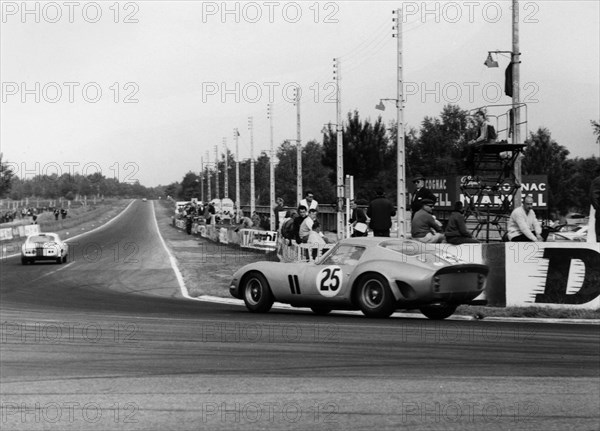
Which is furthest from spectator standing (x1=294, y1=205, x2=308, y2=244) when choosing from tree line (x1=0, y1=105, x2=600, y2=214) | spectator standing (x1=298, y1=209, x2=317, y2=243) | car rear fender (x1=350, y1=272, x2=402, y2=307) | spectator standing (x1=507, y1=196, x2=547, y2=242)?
tree line (x1=0, y1=105, x2=600, y2=214)

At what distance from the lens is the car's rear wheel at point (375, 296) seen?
42.3 feet

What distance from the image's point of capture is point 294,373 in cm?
920

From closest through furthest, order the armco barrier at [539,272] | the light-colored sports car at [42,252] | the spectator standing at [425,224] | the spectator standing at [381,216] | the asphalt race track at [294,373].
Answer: the asphalt race track at [294,373], the armco barrier at [539,272], the spectator standing at [425,224], the spectator standing at [381,216], the light-colored sports car at [42,252]

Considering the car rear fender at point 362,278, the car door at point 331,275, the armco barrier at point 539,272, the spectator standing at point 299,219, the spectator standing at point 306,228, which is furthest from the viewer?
the spectator standing at point 299,219

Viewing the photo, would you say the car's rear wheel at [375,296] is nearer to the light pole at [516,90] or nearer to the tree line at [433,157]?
the light pole at [516,90]

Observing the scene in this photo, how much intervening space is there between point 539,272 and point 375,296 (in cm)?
333

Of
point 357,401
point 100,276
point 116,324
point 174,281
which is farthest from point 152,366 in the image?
point 100,276

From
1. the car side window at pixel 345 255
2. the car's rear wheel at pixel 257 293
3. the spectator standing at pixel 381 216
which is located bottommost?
the car's rear wheel at pixel 257 293

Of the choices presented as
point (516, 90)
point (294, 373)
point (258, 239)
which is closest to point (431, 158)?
point (258, 239)

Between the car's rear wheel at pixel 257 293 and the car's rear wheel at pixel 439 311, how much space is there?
8.24 ft

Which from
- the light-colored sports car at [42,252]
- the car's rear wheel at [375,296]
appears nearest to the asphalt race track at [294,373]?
the car's rear wheel at [375,296]

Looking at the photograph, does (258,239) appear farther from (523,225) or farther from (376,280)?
(376,280)

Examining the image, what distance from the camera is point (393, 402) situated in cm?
800

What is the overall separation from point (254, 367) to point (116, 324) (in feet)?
14.9
